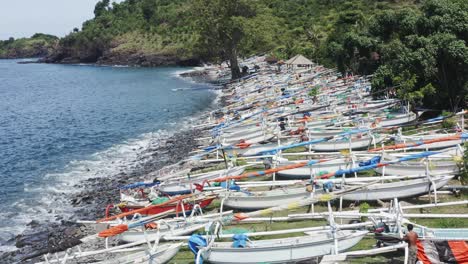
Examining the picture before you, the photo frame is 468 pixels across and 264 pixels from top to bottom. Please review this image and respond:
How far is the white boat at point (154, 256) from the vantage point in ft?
54.3

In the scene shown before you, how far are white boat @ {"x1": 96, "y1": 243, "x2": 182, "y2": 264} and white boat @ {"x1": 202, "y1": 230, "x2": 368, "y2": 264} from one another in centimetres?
155

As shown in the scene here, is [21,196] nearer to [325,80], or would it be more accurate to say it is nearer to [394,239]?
[394,239]

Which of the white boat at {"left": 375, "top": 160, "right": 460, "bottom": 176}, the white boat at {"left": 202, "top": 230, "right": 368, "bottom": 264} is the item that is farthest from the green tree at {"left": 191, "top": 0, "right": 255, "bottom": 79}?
the white boat at {"left": 202, "top": 230, "right": 368, "bottom": 264}

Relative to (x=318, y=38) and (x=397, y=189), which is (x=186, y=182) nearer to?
(x=397, y=189)

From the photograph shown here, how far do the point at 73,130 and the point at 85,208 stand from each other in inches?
1155

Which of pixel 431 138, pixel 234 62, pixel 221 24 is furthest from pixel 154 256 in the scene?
pixel 234 62

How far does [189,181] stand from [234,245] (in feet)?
33.3

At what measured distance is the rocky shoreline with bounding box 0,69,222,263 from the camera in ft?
73.3

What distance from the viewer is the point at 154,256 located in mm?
16578

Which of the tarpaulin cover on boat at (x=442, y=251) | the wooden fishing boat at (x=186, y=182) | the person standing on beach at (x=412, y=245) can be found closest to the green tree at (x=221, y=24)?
the wooden fishing boat at (x=186, y=182)

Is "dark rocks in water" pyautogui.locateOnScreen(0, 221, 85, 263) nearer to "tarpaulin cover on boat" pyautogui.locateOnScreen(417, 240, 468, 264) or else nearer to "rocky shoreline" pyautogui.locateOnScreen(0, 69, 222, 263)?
"rocky shoreline" pyautogui.locateOnScreen(0, 69, 222, 263)

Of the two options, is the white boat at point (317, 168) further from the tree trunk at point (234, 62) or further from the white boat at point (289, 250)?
the tree trunk at point (234, 62)

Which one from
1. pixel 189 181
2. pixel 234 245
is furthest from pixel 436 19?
pixel 234 245

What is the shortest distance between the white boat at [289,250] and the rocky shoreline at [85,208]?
8760 mm
